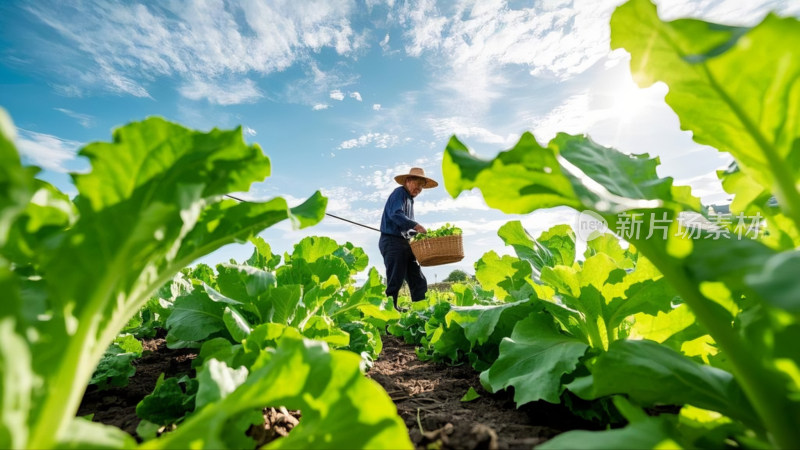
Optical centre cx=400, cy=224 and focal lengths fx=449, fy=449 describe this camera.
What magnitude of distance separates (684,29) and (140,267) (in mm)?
1317

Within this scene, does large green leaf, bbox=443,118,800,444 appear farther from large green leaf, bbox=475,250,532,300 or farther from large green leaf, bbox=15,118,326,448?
large green leaf, bbox=475,250,532,300

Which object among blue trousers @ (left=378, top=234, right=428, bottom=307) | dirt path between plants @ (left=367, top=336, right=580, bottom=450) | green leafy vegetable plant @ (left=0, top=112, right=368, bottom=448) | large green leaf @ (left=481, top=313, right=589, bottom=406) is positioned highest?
blue trousers @ (left=378, top=234, right=428, bottom=307)

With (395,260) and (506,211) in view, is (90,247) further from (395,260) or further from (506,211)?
(395,260)

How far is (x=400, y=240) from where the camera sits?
8422mm

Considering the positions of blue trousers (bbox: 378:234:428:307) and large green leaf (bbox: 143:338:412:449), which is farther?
blue trousers (bbox: 378:234:428:307)

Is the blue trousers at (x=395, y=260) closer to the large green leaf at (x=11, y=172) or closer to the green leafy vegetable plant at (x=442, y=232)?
the green leafy vegetable plant at (x=442, y=232)

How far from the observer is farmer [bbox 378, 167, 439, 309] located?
8.22 meters

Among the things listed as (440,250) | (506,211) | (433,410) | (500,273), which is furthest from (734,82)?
(440,250)

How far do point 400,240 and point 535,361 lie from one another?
21.6 ft

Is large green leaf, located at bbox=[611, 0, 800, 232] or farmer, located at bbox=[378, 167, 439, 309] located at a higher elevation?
farmer, located at bbox=[378, 167, 439, 309]
